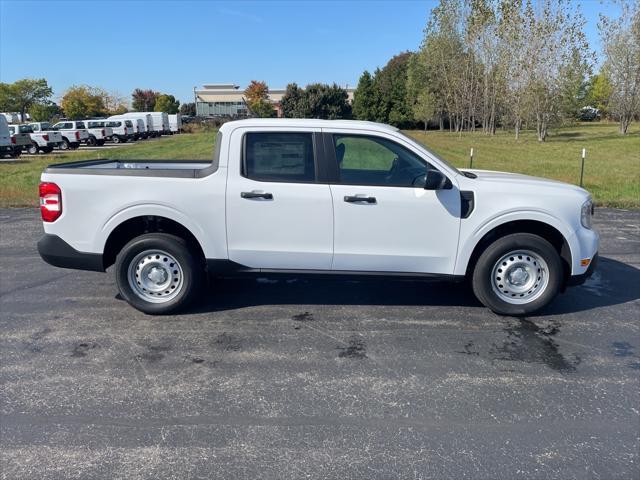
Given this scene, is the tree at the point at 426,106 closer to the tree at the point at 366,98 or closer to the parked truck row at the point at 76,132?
the tree at the point at 366,98

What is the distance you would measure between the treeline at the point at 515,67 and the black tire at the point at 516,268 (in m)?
36.2

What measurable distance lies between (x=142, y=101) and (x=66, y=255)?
105m

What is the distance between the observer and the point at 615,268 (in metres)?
6.89

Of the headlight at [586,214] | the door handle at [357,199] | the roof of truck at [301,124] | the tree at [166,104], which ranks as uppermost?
the tree at [166,104]

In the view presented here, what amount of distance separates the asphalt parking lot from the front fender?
691mm

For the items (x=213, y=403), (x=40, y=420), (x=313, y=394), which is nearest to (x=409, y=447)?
(x=313, y=394)

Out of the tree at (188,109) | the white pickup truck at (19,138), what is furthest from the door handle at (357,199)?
the tree at (188,109)

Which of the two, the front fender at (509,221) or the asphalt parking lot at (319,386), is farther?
the front fender at (509,221)

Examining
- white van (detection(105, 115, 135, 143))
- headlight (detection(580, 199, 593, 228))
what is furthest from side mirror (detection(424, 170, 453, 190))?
white van (detection(105, 115, 135, 143))

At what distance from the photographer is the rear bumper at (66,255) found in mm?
5055

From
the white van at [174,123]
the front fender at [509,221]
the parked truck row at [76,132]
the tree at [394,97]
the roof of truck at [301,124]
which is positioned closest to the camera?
the front fender at [509,221]

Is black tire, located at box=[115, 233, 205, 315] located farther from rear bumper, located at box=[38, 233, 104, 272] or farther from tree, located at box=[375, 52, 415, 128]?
tree, located at box=[375, 52, 415, 128]

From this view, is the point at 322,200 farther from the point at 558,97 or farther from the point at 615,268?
the point at 558,97

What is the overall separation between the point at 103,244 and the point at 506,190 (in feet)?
12.9
